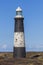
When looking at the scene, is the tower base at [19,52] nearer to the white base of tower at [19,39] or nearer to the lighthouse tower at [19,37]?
the lighthouse tower at [19,37]

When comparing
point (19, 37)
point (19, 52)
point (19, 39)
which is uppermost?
point (19, 37)

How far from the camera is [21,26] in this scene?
23047 millimetres

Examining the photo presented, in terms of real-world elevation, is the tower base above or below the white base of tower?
below

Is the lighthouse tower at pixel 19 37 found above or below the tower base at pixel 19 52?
above

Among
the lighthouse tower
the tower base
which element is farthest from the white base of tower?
the tower base

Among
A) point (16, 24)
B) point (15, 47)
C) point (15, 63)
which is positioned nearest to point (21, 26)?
point (16, 24)

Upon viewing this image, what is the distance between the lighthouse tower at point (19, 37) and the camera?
23.1 meters

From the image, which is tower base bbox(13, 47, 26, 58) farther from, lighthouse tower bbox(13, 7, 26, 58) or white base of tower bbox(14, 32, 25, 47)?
white base of tower bbox(14, 32, 25, 47)

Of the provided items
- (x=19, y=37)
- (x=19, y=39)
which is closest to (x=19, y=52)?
(x=19, y=39)

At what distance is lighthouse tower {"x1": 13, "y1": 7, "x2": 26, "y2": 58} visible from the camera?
23094 millimetres

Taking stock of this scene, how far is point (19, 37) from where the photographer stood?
2322cm

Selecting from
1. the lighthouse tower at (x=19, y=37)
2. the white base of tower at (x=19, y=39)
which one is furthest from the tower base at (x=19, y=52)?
the white base of tower at (x=19, y=39)

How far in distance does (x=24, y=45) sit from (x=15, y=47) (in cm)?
85

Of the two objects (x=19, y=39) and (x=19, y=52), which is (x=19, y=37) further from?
(x=19, y=52)
